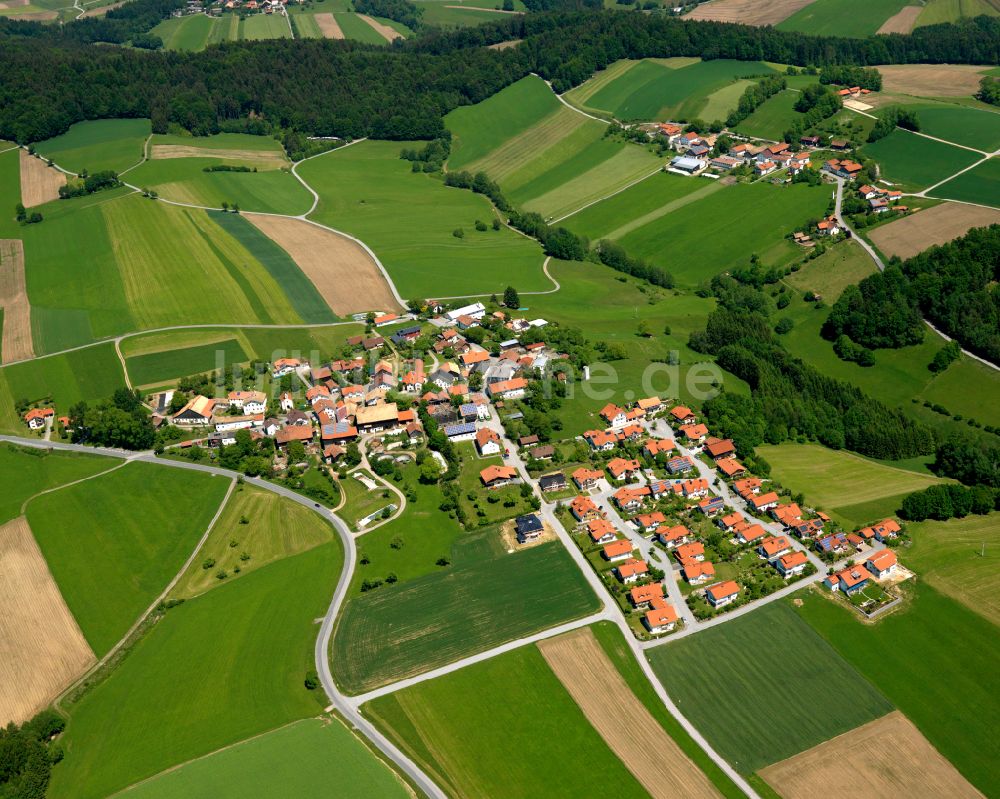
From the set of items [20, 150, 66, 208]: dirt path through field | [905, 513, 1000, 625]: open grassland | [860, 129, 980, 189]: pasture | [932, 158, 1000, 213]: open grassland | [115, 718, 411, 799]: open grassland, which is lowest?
[905, 513, 1000, 625]: open grassland

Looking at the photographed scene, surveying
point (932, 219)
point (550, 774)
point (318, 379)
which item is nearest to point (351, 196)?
point (318, 379)

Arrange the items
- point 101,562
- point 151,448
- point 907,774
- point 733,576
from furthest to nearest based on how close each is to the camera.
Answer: point 151,448, point 101,562, point 733,576, point 907,774

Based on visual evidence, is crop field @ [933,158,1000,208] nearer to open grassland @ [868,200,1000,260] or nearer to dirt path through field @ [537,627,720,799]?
open grassland @ [868,200,1000,260]

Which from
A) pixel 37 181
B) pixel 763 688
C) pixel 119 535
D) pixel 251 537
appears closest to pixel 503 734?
pixel 763 688

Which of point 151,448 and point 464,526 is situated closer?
point 464,526

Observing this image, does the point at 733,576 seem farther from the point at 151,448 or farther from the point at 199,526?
the point at 151,448

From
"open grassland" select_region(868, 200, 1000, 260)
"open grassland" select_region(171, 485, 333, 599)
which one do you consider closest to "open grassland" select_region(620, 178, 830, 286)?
"open grassland" select_region(868, 200, 1000, 260)

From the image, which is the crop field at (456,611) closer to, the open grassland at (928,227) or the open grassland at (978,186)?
the open grassland at (928,227)
